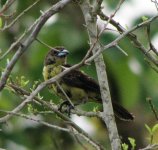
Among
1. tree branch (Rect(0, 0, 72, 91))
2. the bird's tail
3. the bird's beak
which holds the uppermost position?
tree branch (Rect(0, 0, 72, 91))

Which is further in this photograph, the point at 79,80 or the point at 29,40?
the point at 79,80

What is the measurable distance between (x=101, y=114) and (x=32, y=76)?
12.6 feet

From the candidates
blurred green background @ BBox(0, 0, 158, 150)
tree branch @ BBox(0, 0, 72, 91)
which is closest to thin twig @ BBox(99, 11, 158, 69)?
tree branch @ BBox(0, 0, 72, 91)

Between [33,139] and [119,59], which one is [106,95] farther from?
[33,139]

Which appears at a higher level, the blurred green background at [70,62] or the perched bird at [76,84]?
the perched bird at [76,84]

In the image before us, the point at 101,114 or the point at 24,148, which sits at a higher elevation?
the point at 101,114

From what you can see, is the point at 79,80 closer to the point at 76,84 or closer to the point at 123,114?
the point at 76,84

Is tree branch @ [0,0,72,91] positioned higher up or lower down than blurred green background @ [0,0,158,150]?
higher up

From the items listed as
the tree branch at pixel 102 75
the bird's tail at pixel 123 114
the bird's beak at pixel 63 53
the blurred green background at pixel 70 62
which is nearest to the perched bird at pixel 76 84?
the bird's beak at pixel 63 53

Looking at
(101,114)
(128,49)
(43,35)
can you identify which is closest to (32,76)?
(43,35)

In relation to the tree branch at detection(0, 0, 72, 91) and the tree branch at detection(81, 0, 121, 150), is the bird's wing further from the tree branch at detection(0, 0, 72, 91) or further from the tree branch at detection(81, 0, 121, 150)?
the tree branch at detection(0, 0, 72, 91)

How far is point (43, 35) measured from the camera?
8852mm

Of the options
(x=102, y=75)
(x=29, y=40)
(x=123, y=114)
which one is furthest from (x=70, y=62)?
(x=29, y=40)

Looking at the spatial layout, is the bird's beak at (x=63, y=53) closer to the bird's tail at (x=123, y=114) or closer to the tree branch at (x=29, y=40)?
the bird's tail at (x=123, y=114)
